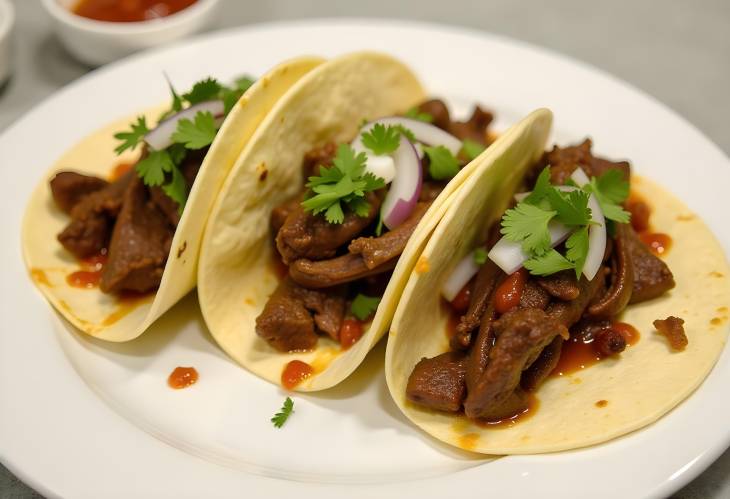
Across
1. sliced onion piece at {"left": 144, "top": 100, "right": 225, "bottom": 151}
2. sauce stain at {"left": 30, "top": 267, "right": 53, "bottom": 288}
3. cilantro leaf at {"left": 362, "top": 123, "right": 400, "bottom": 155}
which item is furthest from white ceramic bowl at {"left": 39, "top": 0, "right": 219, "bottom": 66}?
cilantro leaf at {"left": 362, "top": 123, "right": 400, "bottom": 155}

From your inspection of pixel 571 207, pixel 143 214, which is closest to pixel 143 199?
pixel 143 214

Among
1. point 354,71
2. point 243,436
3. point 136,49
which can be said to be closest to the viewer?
point 243,436

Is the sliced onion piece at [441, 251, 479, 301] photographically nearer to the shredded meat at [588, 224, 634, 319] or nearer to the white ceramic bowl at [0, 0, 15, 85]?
the shredded meat at [588, 224, 634, 319]

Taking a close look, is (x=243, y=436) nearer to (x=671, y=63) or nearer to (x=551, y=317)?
(x=551, y=317)

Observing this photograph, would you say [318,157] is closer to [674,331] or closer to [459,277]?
[459,277]

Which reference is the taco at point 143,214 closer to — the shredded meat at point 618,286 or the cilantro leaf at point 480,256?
the cilantro leaf at point 480,256

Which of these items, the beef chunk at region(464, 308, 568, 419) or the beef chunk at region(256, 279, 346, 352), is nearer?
the beef chunk at region(464, 308, 568, 419)

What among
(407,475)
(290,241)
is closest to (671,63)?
(290,241)
